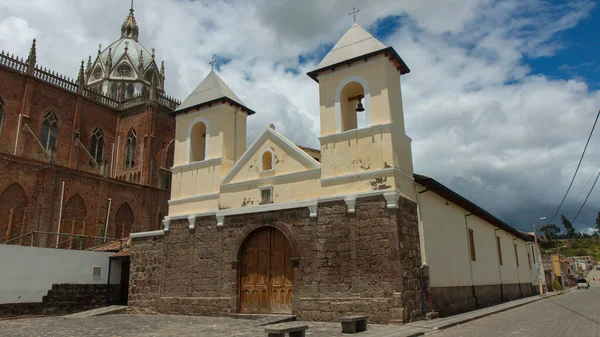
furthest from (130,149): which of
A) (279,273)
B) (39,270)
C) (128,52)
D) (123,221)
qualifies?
(279,273)

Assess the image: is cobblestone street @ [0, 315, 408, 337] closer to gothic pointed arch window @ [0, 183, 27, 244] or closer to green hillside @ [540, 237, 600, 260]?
gothic pointed arch window @ [0, 183, 27, 244]

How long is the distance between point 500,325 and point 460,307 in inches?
147

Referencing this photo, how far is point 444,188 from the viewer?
594 inches

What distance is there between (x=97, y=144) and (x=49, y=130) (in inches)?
168

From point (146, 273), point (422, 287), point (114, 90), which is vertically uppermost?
point (114, 90)

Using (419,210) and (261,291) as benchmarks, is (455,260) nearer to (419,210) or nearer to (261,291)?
(419,210)

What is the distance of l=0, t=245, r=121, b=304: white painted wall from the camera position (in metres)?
16.2

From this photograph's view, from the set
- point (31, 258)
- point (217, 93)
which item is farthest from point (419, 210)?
point (31, 258)

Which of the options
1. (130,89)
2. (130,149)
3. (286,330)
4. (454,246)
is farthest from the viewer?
(130,89)

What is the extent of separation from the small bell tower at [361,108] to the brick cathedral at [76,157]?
18125 millimetres

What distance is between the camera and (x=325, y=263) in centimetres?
1334

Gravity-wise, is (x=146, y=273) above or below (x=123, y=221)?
below

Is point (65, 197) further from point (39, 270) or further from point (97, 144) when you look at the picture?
point (39, 270)

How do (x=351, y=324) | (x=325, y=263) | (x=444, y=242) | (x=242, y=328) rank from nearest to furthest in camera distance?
(x=351, y=324)
(x=242, y=328)
(x=325, y=263)
(x=444, y=242)
